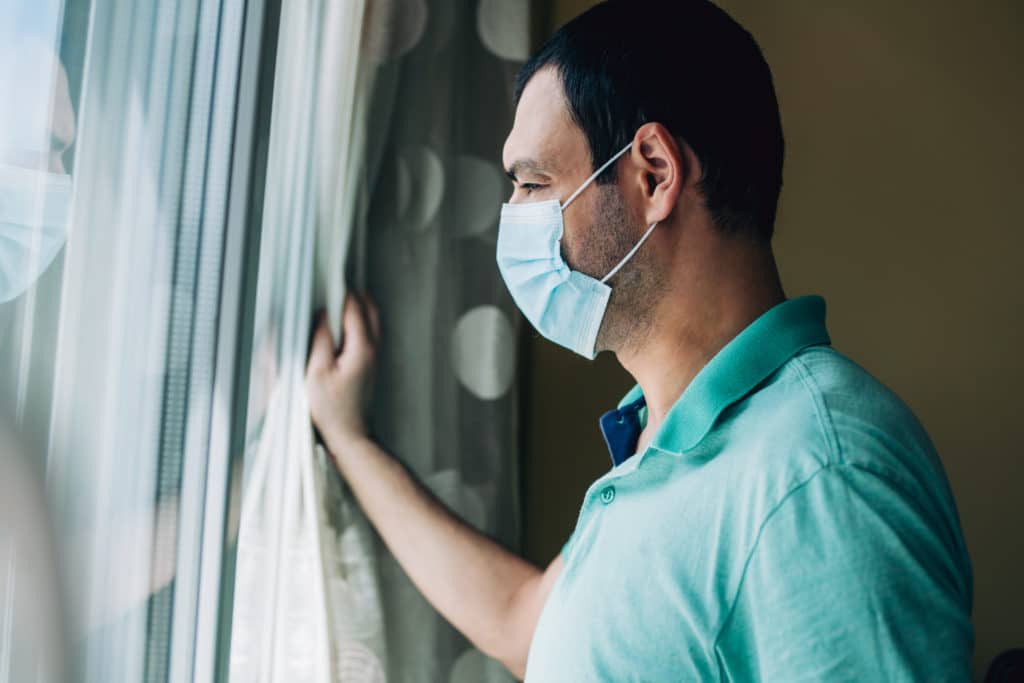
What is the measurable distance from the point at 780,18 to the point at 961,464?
939 millimetres

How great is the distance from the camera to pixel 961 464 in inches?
67.2

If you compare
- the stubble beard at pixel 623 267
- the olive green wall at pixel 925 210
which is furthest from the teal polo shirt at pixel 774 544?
the olive green wall at pixel 925 210

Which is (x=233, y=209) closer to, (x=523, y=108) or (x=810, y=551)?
(x=523, y=108)

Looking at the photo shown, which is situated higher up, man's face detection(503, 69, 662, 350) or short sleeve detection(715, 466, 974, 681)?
man's face detection(503, 69, 662, 350)

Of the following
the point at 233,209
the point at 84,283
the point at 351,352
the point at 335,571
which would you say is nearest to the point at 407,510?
the point at 335,571

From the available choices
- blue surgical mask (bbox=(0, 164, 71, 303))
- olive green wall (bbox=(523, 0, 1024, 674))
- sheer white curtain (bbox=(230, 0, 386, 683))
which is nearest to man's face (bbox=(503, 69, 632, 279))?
sheer white curtain (bbox=(230, 0, 386, 683))

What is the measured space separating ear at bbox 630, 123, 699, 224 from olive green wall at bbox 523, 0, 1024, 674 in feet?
2.99

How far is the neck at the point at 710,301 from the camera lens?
2.91 feet

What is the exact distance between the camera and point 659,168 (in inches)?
35.3

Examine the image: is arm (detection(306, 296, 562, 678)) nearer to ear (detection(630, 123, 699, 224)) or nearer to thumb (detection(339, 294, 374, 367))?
thumb (detection(339, 294, 374, 367))

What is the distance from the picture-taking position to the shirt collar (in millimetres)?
798

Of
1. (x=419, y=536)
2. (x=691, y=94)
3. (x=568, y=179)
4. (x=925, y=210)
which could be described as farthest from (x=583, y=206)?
(x=925, y=210)

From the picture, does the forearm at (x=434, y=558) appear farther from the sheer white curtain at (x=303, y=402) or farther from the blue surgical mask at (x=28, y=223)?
the blue surgical mask at (x=28, y=223)

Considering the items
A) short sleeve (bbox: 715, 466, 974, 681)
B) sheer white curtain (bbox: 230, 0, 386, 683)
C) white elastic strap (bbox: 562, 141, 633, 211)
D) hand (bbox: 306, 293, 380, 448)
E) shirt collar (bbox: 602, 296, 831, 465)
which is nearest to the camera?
short sleeve (bbox: 715, 466, 974, 681)
